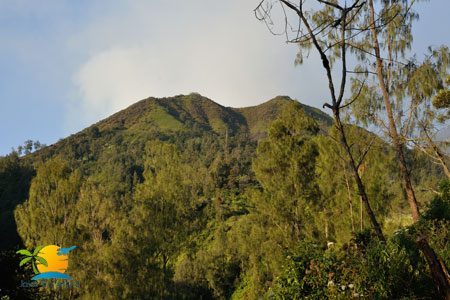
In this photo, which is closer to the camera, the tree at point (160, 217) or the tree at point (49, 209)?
the tree at point (49, 209)

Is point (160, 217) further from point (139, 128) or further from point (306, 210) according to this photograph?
point (139, 128)

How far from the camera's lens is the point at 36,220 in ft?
39.3

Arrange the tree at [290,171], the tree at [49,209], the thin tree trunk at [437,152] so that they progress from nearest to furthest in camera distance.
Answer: the thin tree trunk at [437,152] → the tree at [49,209] → the tree at [290,171]

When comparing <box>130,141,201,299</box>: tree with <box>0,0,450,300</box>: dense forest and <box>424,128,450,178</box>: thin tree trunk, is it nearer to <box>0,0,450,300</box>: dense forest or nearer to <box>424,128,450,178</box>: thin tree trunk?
<box>0,0,450,300</box>: dense forest

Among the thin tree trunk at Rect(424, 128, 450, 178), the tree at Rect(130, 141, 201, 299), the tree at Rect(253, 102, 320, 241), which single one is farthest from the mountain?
the tree at Rect(130, 141, 201, 299)

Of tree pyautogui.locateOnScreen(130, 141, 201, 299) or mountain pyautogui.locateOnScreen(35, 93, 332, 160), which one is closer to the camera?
tree pyautogui.locateOnScreen(130, 141, 201, 299)

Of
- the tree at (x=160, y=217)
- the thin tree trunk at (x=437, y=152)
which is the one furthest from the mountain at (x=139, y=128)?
the tree at (x=160, y=217)

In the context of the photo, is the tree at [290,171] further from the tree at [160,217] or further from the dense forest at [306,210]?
the tree at [160,217]

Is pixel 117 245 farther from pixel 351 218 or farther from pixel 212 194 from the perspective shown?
pixel 212 194

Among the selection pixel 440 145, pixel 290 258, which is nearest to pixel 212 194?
pixel 440 145

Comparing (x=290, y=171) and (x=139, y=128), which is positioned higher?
(x=139, y=128)

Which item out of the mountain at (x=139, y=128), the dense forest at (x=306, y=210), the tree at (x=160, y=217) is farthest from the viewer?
the mountain at (x=139, y=128)

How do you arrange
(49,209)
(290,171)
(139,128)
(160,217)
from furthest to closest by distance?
(139,128) < (160,217) < (290,171) < (49,209)

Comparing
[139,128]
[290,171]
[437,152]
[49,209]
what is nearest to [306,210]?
[290,171]
